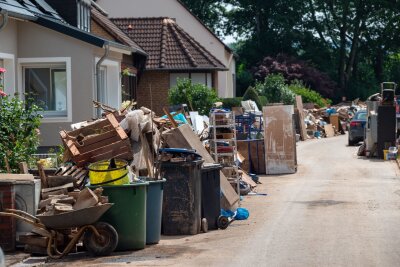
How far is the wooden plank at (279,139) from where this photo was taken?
84.3 feet

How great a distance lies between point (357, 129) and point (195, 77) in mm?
7776

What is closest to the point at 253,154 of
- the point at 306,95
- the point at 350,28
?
the point at 306,95

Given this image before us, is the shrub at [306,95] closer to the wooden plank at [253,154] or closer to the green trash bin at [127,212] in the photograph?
the wooden plank at [253,154]

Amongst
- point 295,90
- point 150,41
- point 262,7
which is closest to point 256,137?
point 150,41

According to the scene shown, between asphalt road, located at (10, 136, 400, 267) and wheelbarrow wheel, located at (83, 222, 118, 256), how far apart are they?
0.59ft

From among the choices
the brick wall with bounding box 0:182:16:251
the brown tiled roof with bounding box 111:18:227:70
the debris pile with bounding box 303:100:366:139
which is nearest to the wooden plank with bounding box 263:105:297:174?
the brick wall with bounding box 0:182:16:251

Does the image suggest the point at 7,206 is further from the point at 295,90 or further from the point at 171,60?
the point at 295,90

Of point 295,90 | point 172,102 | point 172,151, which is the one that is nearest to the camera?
point 172,151

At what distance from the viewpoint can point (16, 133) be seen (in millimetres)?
14883

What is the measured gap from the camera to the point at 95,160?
14.3m

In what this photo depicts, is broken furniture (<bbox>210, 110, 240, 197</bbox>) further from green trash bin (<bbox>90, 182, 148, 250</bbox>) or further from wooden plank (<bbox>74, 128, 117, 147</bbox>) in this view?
green trash bin (<bbox>90, 182, 148, 250</bbox>)

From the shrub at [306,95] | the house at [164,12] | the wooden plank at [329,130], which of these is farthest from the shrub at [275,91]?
the shrub at [306,95]

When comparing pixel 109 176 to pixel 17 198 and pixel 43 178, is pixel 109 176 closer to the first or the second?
pixel 17 198

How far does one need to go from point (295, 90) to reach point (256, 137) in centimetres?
3040
